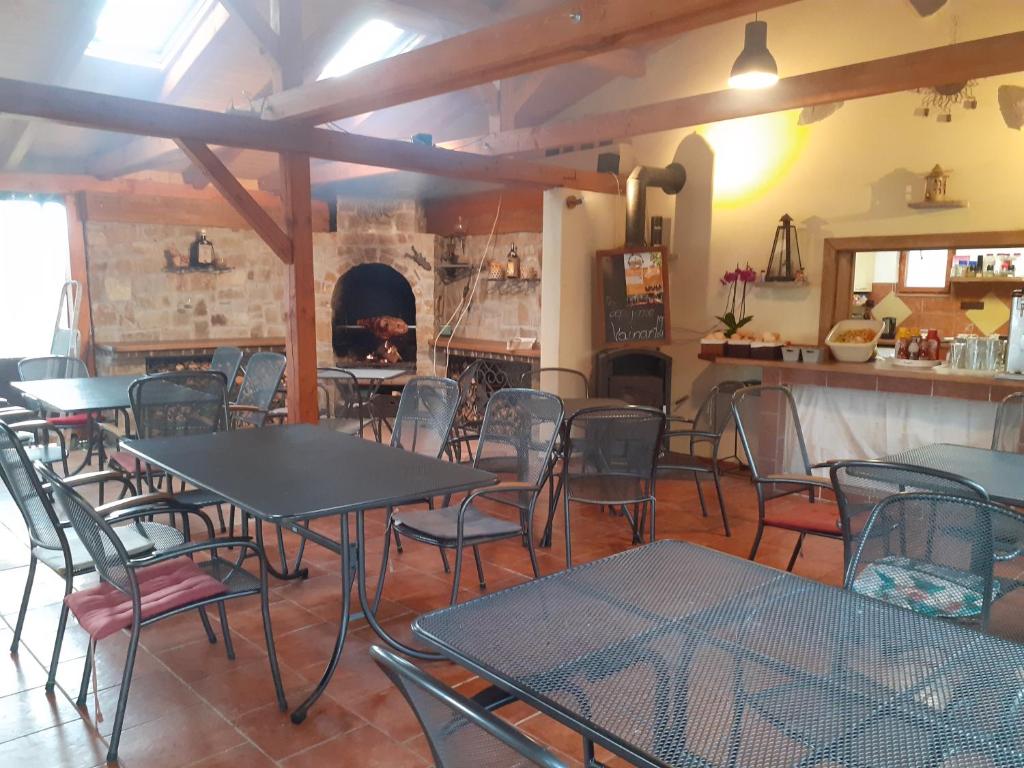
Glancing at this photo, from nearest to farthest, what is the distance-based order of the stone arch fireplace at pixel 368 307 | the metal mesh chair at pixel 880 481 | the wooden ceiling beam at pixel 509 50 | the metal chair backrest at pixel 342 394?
the metal mesh chair at pixel 880 481
the wooden ceiling beam at pixel 509 50
the metal chair backrest at pixel 342 394
the stone arch fireplace at pixel 368 307

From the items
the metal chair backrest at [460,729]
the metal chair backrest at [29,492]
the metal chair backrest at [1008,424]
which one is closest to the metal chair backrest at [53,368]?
the metal chair backrest at [29,492]

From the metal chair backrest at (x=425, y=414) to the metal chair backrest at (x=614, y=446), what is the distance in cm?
55

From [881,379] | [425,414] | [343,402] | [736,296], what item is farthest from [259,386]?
[881,379]

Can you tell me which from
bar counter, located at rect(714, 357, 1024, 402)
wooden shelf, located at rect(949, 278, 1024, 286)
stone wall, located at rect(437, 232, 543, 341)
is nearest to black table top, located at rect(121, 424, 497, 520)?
bar counter, located at rect(714, 357, 1024, 402)

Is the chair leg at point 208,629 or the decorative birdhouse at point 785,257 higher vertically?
the decorative birdhouse at point 785,257

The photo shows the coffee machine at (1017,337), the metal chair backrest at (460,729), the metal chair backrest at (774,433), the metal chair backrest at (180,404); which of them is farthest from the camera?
the metal chair backrest at (774,433)

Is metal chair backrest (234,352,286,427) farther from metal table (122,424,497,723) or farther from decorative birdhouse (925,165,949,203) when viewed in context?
decorative birdhouse (925,165,949,203)

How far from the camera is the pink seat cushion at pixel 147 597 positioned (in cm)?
204

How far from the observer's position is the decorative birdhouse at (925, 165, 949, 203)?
451 cm

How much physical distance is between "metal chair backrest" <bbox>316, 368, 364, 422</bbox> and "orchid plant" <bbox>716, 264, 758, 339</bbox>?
2.66 meters

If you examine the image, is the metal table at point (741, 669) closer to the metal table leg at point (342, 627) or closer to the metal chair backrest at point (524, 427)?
the metal table leg at point (342, 627)

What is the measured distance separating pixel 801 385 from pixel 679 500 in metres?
1.08

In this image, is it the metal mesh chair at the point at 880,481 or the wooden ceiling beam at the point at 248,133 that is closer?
the metal mesh chair at the point at 880,481

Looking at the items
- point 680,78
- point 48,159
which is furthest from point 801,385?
point 48,159
